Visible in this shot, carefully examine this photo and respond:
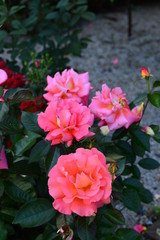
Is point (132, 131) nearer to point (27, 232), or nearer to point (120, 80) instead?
point (27, 232)

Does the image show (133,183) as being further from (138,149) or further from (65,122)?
(65,122)

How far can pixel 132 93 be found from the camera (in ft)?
10.7

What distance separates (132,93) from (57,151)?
225cm

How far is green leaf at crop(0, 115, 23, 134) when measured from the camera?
1118 mm

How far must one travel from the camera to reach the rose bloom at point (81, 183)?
901mm

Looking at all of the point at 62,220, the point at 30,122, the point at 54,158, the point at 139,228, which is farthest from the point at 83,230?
the point at 139,228

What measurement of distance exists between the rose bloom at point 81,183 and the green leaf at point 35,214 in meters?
0.19

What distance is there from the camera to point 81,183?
0.91m

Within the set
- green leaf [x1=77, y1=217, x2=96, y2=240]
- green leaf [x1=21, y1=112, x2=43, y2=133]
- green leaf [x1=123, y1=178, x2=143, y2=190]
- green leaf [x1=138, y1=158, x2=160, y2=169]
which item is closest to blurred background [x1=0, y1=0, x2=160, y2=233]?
green leaf [x1=138, y1=158, x2=160, y2=169]

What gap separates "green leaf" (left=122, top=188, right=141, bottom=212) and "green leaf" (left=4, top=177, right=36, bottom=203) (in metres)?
0.30

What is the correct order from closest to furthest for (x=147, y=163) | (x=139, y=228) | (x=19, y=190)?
(x=19, y=190) < (x=147, y=163) < (x=139, y=228)

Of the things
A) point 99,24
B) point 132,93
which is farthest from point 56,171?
point 99,24

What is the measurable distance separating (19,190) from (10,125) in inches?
8.8

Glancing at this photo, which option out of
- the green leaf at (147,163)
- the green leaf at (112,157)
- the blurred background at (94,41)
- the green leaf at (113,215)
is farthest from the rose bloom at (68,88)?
the blurred background at (94,41)
